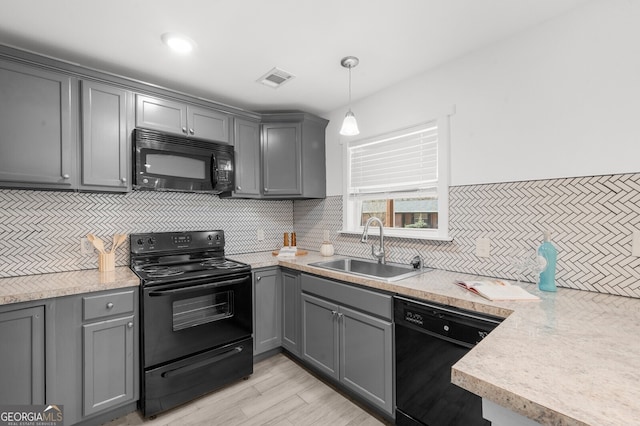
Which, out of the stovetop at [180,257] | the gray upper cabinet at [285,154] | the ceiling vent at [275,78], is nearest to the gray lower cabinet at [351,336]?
the stovetop at [180,257]

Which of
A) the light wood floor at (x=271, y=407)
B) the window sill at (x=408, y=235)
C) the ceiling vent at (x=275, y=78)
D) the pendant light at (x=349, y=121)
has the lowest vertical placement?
the light wood floor at (x=271, y=407)

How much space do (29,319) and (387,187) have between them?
2515 mm

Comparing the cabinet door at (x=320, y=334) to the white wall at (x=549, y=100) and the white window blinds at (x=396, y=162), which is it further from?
the white wall at (x=549, y=100)

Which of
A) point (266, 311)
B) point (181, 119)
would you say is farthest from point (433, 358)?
point (181, 119)

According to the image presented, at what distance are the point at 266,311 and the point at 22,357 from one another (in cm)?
150

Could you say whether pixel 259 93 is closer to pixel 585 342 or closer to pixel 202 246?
pixel 202 246

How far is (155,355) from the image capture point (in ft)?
6.37

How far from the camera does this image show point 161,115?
91.9 inches

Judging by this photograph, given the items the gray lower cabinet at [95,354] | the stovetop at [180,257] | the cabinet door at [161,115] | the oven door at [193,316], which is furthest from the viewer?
the cabinet door at [161,115]

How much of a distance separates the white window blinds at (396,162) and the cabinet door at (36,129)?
2.18 m

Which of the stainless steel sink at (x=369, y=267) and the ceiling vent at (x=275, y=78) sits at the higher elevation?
the ceiling vent at (x=275, y=78)

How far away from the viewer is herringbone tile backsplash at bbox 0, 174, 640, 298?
151cm

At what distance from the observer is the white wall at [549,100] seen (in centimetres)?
148

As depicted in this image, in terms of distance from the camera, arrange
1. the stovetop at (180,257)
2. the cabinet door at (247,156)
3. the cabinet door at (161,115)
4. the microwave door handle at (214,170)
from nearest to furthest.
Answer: the stovetop at (180,257), the cabinet door at (161,115), the microwave door handle at (214,170), the cabinet door at (247,156)
